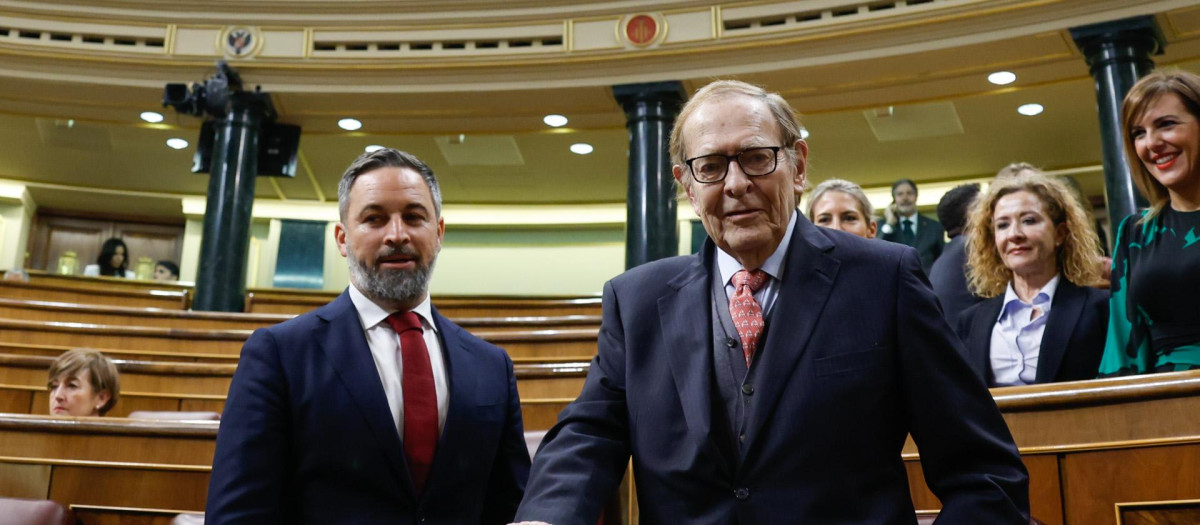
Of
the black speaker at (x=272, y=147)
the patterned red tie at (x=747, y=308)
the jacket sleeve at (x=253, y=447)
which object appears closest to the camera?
the patterned red tie at (x=747, y=308)

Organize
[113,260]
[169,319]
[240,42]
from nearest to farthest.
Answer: [169,319] → [240,42] → [113,260]

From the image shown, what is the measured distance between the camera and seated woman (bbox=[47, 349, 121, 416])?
2676 mm

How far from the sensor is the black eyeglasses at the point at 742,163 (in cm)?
111

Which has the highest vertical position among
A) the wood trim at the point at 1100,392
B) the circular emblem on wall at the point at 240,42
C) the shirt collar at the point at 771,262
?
the circular emblem on wall at the point at 240,42

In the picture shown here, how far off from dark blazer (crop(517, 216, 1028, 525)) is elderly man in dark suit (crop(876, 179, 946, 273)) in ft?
11.9

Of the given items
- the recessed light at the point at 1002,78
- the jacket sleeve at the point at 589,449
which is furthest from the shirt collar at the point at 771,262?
the recessed light at the point at 1002,78

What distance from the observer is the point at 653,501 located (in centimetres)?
107

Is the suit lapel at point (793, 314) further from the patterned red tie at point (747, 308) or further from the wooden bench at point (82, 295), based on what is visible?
the wooden bench at point (82, 295)

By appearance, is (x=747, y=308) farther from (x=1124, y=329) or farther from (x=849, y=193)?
(x=849, y=193)

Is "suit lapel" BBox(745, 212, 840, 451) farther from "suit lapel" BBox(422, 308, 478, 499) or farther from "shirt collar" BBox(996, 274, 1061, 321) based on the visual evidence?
"shirt collar" BBox(996, 274, 1061, 321)

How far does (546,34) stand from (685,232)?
130 inches

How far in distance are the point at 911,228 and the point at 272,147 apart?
14.1 ft

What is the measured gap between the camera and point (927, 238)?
15.6ft

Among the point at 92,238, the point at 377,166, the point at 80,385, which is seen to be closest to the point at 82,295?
the point at 92,238
